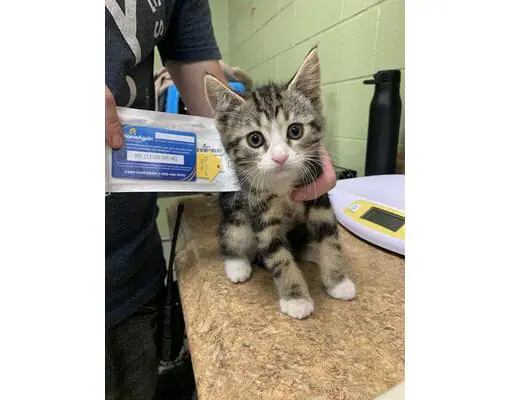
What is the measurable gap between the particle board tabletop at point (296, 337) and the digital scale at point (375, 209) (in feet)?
0.15

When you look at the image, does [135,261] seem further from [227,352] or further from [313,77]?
[313,77]

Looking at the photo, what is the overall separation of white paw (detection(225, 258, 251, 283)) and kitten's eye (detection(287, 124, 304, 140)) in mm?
311

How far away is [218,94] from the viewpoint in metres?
0.79

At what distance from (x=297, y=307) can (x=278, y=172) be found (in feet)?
0.86

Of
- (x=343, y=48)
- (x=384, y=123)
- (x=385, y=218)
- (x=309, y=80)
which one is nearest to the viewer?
(x=309, y=80)

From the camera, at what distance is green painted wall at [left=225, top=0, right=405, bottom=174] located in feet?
3.60

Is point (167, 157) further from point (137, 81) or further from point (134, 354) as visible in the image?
point (134, 354)

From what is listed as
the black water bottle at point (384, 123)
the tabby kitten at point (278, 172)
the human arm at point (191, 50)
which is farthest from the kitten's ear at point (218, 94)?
the black water bottle at point (384, 123)

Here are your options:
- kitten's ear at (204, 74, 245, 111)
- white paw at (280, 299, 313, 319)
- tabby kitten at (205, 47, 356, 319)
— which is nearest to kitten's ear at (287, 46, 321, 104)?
tabby kitten at (205, 47, 356, 319)

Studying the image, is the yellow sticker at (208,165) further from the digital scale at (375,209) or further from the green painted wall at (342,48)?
the green painted wall at (342,48)

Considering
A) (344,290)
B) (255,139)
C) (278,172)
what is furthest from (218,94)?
(344,290)

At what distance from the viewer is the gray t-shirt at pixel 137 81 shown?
0.70m

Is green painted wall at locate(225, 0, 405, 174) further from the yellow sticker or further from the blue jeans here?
the blue jeans
